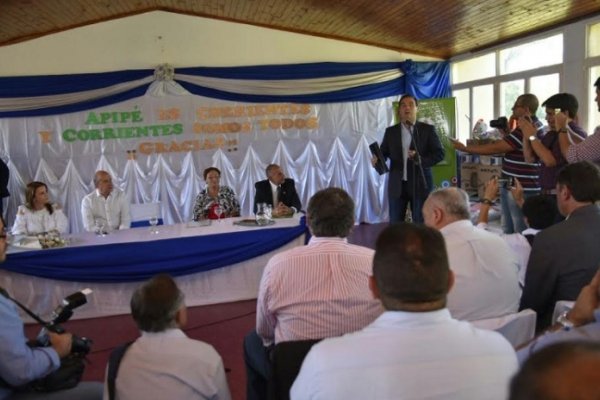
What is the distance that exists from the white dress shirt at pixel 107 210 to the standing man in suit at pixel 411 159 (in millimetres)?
2420

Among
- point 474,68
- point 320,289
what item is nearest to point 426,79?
point 474,68

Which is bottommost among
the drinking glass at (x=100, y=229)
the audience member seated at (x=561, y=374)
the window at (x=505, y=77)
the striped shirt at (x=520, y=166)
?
the drinking glass at (x=100, y=229)

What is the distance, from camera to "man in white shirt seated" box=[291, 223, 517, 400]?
976 mm

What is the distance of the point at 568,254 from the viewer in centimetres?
192

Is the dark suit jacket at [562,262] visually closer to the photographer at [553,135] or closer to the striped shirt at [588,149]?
the striped shirt at [588,149]

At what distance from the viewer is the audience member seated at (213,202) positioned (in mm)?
4531

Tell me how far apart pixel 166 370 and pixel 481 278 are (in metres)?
1.12

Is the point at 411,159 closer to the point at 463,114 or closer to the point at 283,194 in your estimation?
the point at 283,194

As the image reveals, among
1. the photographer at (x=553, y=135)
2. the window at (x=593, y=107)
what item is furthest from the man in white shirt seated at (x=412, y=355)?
the window at (x=593, y=107)

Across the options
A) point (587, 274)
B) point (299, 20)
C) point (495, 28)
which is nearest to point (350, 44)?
point (299, 20)

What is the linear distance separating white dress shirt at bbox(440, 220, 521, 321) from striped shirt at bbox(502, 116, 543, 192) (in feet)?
7.41

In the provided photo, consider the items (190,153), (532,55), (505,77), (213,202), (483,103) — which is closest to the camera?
(213,202)

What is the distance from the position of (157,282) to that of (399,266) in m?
0.95

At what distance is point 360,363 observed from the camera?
0.99 m
